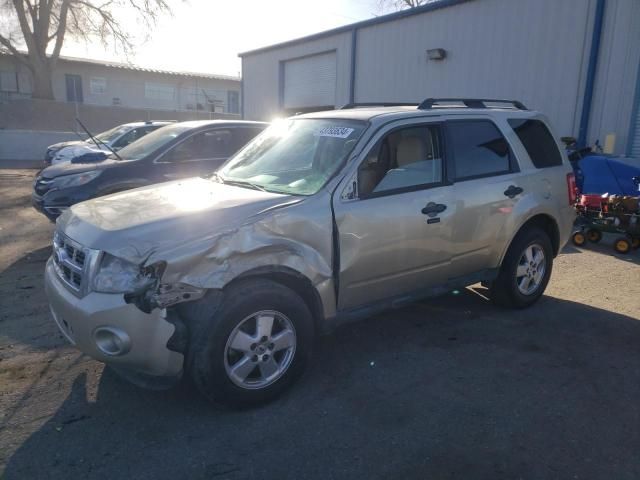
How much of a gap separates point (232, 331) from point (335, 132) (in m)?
1.80

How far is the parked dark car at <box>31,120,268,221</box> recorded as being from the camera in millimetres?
6455

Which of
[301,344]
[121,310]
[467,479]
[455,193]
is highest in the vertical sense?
[455,193]

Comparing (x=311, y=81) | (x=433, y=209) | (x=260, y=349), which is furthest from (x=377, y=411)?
(x=311, y=81)

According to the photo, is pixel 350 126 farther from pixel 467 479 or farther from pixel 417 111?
pixel 467 479

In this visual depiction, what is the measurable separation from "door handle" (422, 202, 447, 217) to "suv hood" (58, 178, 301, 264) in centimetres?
109

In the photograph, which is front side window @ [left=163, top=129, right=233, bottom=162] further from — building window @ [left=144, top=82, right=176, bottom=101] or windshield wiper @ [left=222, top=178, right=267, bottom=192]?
building window @ [left=144, top=82, right=176, bottom=101]

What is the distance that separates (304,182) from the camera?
12.2 feet

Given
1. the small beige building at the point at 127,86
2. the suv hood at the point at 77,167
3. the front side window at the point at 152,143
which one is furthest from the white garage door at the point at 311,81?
the small beige building at the point at 127,86

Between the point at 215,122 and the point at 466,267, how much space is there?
438 cm

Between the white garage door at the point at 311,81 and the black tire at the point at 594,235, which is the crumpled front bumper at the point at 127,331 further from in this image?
the white garage door at the point at 311,81

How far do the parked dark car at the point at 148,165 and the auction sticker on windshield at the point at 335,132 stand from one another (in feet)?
9.85

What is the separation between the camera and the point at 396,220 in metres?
3.77

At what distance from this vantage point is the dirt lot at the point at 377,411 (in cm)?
275

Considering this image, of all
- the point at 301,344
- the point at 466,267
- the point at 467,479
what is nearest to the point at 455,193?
the point at 466,267
